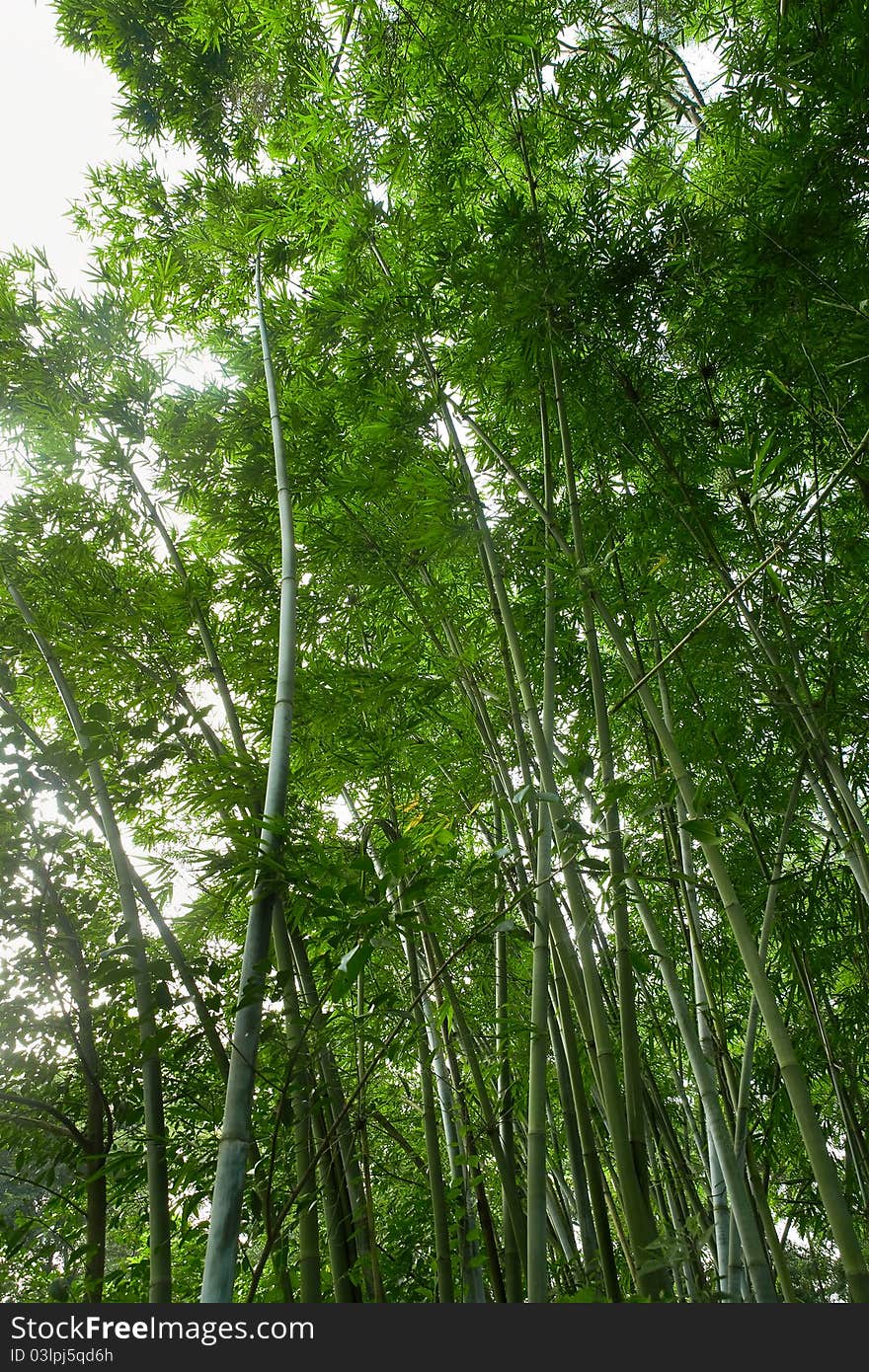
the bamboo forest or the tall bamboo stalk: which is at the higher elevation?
the bamboo forest

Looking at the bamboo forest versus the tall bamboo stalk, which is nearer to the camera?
the tall bamboo stalk

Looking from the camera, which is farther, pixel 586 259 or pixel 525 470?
pixel 525 470

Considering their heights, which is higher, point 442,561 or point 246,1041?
point 442,561

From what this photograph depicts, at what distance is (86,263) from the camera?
3318 millimetres

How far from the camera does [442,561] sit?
291 centimetres

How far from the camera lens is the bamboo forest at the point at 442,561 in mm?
2027

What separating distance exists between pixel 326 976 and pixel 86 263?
3.08 metres

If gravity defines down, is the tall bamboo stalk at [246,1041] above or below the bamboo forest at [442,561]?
below

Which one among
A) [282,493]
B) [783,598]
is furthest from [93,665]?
[783,598]

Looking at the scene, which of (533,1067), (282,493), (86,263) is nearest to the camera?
(533,1067)

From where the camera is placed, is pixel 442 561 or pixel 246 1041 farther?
pixel 442 561

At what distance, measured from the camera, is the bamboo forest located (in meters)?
2.03

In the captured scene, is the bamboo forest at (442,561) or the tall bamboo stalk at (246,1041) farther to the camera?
the bamboo forest at (442,561)

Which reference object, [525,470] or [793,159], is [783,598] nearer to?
[525,470]
